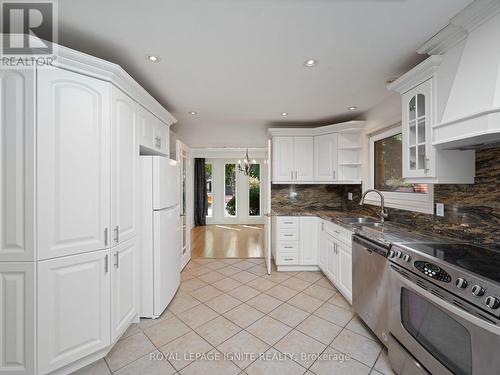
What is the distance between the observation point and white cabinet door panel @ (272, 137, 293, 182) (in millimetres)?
3693

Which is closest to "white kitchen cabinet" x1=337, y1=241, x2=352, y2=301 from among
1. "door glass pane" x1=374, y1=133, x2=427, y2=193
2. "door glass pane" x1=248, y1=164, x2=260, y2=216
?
"door glass pane" x1=374, y1=133, x2=427, y2=193

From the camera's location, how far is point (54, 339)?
145cm

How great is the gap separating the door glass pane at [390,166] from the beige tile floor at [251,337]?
5.02 ft

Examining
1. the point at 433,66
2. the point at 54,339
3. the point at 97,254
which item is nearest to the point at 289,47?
the point at 433,66

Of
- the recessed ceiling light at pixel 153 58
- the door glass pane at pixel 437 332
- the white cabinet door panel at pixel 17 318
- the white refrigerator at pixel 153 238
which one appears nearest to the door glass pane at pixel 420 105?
the door glass pane at pixel 437 332

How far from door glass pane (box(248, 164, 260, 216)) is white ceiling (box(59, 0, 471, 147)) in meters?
4.94

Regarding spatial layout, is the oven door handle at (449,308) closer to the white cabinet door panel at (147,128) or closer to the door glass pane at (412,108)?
the door glass pane at (412,108)

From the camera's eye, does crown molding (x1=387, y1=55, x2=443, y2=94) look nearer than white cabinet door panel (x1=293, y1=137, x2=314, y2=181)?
Yes

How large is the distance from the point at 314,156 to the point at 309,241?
142 centimetres

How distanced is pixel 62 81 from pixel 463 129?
8.73 ft

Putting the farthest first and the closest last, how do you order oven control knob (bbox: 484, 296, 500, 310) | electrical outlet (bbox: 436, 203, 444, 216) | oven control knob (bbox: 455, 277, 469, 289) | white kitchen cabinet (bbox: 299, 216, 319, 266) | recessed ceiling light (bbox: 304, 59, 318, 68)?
1. white kitchen cabinet (bbox: 299, 216, 319, 266)
2. electrical outlet (bbox: 436, 203, 444, 216)
3. recessed ceiling light (bbox: 304, 59, 318, 68)
4. oven control knob (bbox: 455, 277, 469, 289)
5. oven control knob (bbox: 484, 296, 500, 310)

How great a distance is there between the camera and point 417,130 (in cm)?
184

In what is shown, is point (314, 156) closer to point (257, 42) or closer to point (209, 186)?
point (257, 42)

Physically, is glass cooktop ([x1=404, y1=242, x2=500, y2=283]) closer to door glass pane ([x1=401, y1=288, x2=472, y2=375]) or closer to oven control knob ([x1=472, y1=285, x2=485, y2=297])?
oven control knob ([x1=472, y1=285, x2=485, y2=297])
